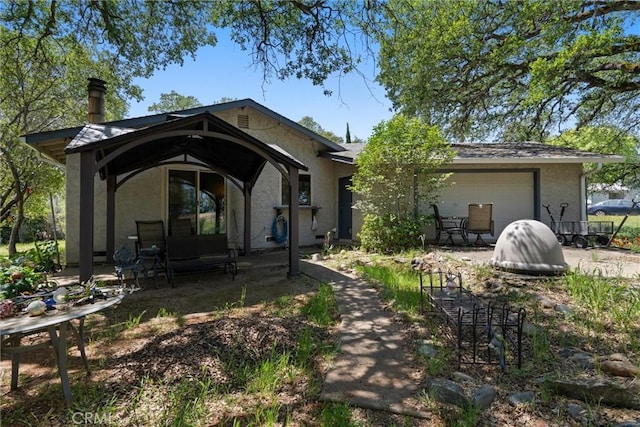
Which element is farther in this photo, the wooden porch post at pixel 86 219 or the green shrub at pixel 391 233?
the green shrub at pixel 391 233

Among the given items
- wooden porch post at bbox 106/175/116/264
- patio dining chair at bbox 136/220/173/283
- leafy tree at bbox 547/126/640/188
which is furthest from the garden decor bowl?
leafy tree at bbox 547/126/640/188

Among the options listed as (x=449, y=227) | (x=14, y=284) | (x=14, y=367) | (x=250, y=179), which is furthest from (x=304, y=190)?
(x=14, y=367)

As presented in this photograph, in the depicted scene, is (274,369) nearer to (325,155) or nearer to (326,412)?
(326,412)

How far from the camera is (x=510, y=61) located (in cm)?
1044

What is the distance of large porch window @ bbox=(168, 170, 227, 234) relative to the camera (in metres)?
8.18

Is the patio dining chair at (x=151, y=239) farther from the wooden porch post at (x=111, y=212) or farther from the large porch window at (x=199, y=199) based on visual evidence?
the large porch window at (x=199, y=199)

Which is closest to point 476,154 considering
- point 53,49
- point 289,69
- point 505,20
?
point 505,20

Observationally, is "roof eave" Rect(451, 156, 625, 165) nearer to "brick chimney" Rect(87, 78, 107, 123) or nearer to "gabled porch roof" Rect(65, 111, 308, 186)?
"gabled porch roof" Rect(65, 111, 308, 186)

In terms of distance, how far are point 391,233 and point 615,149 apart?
13.0m

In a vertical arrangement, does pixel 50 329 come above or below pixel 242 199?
below

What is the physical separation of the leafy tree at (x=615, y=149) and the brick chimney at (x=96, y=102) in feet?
57.8

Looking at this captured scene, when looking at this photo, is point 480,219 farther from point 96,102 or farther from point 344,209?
point 96,102

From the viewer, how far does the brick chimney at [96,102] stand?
7.58 meters
